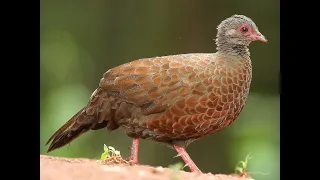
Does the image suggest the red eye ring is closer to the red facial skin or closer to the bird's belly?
the red facial skin

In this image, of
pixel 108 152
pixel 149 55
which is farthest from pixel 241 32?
pixel 149 55

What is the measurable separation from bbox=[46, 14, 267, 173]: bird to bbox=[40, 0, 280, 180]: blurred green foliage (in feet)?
7.54

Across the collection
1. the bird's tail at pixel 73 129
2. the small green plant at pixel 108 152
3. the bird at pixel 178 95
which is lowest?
the small green plant at pixel 108 152

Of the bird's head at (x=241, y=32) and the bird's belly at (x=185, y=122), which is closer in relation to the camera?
the bird's belly at (x=185, y=122)

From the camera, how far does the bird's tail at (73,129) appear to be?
5.07m

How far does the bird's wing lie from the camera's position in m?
4.63

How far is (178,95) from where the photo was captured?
181 inches

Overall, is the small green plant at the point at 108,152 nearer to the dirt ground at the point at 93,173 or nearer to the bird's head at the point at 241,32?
the dirt ground at the point at 93,173

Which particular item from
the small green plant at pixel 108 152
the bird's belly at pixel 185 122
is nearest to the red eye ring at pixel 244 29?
the bird's belly at pixel 185 122

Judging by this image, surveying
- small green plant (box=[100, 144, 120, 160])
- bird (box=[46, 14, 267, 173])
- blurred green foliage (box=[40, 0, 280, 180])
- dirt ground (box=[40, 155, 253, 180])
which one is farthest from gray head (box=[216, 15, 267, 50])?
blurred green foliage (box=[40, 0, 280, 180])

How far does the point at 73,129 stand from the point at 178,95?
110 cm

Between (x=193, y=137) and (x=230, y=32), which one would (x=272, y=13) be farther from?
(x=193, y=137)

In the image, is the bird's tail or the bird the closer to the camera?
the bird

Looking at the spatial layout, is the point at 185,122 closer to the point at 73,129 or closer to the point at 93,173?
the point at 73,129
